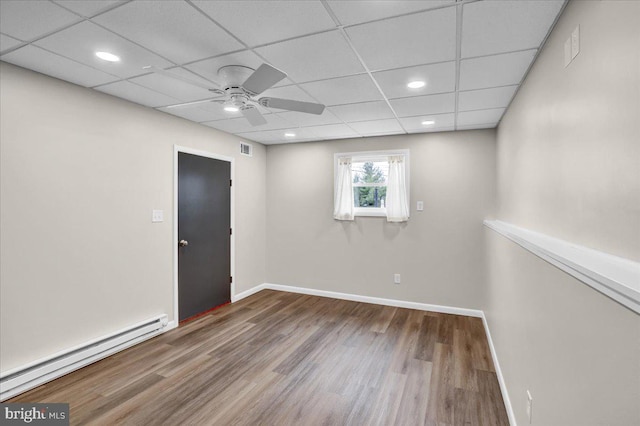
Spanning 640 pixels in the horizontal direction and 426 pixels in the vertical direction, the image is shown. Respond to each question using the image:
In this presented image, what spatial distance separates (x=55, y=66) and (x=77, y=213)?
1176 millimetres

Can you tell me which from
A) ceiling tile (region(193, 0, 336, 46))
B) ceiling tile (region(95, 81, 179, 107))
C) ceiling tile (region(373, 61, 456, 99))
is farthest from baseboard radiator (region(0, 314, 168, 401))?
ceiling tile (region(373, 61, 456, 99))

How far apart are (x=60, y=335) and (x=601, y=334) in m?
3.51

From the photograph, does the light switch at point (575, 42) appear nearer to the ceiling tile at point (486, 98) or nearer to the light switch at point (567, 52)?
the light switch at point (567, 52)

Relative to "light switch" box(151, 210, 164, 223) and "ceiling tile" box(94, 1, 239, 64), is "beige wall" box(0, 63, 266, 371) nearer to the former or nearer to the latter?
"light switch" box(151, 210, 164, 223)

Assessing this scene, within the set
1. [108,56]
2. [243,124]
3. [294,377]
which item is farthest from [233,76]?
[294,377]

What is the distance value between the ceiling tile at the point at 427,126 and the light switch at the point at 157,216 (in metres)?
2.96

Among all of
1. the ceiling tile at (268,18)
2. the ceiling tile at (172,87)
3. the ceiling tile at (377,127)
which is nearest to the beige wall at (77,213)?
the ceiling tile at (172,87)

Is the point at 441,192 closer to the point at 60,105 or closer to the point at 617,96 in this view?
the point at 617,96

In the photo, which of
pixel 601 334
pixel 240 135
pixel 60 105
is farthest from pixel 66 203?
pixel 601 334

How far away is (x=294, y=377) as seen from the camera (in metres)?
2.68

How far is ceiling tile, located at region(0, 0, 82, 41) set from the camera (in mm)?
1624

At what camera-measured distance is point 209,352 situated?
3.11 meters

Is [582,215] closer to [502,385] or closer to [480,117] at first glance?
[502,385]

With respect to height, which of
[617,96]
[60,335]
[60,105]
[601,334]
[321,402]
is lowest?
[321,402]
